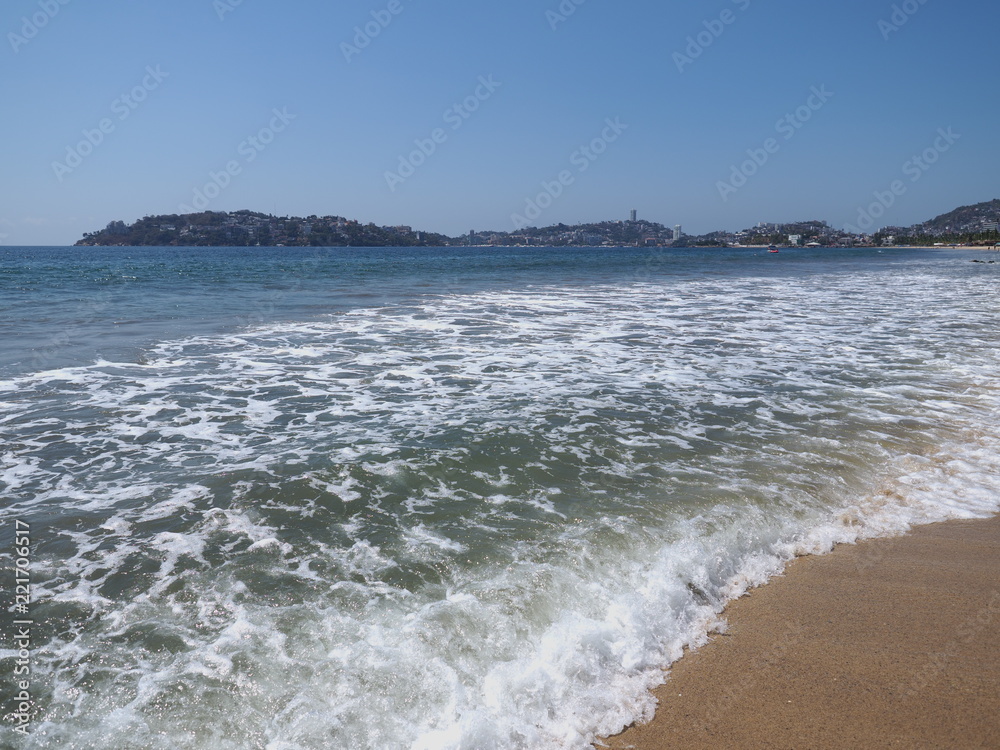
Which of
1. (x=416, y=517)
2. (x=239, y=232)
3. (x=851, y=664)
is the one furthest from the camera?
(x=239, y=232)

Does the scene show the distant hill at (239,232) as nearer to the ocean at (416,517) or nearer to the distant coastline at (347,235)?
the distant coastline at (347,235)

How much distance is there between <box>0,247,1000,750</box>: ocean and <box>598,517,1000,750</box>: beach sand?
0.19m

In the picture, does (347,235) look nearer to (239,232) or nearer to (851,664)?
(239,232)

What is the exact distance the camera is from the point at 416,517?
188 inches

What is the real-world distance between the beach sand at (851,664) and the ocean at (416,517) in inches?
7.4

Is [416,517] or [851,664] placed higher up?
[416,517]

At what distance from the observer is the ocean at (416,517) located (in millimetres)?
2965

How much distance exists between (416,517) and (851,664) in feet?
10.0

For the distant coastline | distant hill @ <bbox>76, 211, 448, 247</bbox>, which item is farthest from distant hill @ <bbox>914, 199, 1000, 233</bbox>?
distant hill @ <bbox>76, 211, 448, 247</bbox>

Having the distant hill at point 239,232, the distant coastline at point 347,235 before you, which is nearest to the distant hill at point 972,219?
the distant coastline at point 347,235

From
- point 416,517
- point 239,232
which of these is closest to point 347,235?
point 239,232

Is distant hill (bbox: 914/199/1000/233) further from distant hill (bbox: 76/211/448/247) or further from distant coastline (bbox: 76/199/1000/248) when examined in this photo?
distant hill (bbox: 76/211/448/247)

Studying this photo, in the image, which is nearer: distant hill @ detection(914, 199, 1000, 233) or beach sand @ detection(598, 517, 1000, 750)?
beach sand @ detection(598, 517, 1000, 750)

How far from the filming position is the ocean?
9.73 feet
